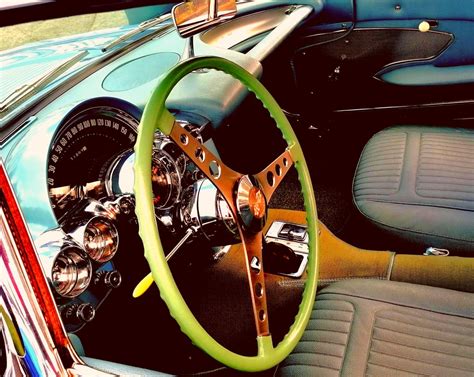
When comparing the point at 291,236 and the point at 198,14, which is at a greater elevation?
the point at 198,14

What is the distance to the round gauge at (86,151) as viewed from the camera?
107 cm

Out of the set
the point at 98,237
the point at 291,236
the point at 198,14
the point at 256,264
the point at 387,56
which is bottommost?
the point at 291,236

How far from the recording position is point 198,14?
1261mm

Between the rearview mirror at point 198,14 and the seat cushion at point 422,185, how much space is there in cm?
65

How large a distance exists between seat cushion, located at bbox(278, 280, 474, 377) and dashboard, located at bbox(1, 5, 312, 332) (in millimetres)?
278

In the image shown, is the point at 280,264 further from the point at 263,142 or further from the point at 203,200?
the point at 263,142

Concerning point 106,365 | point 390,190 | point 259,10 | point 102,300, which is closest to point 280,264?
point 390,190

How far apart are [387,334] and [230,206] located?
1.42ft

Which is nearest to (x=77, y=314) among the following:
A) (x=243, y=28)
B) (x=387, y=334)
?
(x=387, y=334)

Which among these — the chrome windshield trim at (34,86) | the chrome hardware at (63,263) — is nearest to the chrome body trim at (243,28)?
the chrome windshield trim at (34,86)

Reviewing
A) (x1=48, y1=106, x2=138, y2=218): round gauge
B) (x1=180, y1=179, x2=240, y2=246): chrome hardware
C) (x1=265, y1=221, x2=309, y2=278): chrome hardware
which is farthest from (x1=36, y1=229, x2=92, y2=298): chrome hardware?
(x1=265, y1=221, x2=309, y2=278): chrome hardware

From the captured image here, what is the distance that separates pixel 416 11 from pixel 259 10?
1.77 ft

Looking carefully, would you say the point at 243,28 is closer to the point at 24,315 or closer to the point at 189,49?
the point at 189,49

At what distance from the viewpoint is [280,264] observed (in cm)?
145
